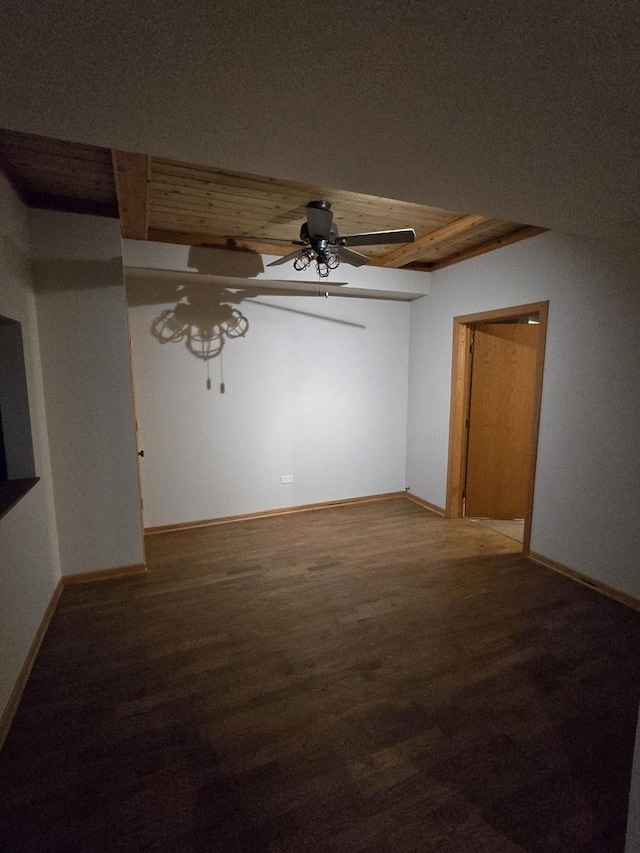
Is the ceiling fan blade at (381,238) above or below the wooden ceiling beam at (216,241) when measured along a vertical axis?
below

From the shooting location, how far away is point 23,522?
2.12m

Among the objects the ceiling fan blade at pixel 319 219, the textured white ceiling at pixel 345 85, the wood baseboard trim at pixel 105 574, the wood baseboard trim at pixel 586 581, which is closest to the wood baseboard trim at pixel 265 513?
the wood baseboard trim at pixel 105 574

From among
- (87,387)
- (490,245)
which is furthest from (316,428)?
(490,245)

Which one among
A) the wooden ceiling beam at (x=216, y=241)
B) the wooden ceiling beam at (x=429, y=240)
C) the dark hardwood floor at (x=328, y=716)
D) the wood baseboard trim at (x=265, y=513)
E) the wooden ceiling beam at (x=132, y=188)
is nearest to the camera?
the dark hardwood floor at (x=328, y=716)

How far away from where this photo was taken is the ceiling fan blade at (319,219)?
7.91 ft

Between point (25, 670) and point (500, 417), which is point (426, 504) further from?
point (25, 670)

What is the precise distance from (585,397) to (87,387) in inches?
138

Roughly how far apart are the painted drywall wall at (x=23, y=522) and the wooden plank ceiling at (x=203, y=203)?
0.87 feet

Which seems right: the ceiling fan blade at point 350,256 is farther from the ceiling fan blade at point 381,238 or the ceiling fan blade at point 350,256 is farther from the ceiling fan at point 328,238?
the ceiling fan blade at point 381,238

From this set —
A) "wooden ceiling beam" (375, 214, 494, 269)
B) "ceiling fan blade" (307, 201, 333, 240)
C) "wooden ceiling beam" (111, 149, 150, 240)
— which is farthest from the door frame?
→ "wooden ceiling beam" (111, 149, 150, 240)

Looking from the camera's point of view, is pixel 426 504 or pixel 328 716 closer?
pixel 328 716

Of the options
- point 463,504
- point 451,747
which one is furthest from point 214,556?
point 463,504

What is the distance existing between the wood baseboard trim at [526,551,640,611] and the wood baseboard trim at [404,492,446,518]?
1096 millimetres

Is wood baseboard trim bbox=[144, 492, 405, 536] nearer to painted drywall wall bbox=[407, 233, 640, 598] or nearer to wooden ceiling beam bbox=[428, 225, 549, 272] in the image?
painted drywall wall bbox=[407, 233, 640, 598]
